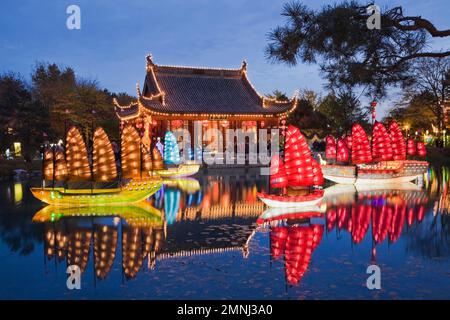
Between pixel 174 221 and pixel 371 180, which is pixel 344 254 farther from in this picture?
pixel 371 180

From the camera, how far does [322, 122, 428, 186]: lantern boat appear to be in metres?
25.1

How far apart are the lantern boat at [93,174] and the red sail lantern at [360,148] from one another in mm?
12239

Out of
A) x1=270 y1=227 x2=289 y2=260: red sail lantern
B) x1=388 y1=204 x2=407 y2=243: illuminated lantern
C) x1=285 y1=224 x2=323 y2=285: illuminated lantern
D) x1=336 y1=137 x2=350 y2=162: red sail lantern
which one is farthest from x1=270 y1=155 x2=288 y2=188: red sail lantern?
x1=336 y1=137 x2=350 y2=162: red sail lantern

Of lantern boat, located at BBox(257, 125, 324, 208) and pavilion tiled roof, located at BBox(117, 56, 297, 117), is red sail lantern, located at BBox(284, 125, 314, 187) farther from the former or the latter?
pavilion tiled roof, located at BBox(117, 56, 297, 117)

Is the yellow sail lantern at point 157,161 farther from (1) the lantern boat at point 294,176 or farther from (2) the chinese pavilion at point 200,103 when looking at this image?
(1) the lantern boat at point 294,176

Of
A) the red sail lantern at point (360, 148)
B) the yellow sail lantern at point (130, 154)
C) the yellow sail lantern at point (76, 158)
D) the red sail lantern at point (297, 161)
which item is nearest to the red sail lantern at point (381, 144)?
the red sail lantern at point (360, 148)

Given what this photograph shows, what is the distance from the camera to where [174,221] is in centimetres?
1470

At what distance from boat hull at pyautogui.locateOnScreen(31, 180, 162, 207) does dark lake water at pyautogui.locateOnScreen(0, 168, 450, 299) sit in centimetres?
54

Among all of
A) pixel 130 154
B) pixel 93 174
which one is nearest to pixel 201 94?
pixel 130 154

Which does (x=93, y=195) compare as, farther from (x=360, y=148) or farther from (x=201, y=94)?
(x=201, y=94)

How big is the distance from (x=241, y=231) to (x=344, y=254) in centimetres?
349

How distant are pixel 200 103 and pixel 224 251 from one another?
104 feet

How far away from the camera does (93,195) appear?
17.5m

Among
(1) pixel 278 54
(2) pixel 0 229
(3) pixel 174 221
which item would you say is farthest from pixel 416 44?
Answer: (2) pixel 0 229
